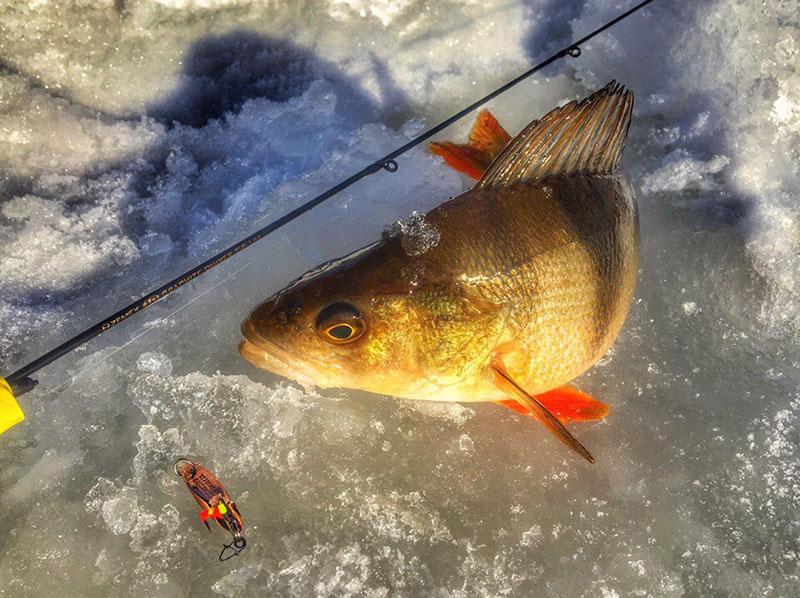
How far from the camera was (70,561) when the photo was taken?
198 cm

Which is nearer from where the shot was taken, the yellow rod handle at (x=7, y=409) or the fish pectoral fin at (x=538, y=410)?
the yellow rod handle at (x=7, y=409)

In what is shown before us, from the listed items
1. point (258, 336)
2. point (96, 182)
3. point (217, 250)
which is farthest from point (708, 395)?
point (96, 182)

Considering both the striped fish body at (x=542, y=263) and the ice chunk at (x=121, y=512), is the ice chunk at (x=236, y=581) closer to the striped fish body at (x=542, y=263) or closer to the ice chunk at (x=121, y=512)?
the ice chunk at (x=121, y=512)

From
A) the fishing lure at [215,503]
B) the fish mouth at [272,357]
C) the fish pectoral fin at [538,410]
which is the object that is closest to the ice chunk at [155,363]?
the fishing lure at [215,503]

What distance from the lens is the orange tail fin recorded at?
2.12m


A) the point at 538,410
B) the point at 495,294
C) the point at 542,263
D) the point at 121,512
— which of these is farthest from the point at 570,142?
the point at 121,512

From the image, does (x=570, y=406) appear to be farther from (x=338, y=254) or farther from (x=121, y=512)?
(x=121, y=512)

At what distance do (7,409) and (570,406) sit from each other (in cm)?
186

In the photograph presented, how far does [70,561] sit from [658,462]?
225 cm

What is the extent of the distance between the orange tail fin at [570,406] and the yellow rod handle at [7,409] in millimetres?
1566

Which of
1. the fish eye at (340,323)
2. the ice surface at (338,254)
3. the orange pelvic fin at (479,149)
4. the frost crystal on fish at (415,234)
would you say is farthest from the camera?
the orange pelvic fin at (479,149)

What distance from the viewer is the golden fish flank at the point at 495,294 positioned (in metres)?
1.75

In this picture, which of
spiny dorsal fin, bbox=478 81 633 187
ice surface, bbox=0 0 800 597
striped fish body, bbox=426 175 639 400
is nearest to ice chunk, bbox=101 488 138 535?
ice surface, bbox=0 0 800 597

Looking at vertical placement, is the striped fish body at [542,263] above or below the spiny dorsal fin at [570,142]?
below
